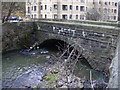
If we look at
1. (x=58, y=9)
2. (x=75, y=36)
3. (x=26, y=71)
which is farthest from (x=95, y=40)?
(x=58, y=9)

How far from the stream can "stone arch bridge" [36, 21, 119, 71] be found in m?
0.88

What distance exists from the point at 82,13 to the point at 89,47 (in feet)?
111

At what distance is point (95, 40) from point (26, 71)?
564cm

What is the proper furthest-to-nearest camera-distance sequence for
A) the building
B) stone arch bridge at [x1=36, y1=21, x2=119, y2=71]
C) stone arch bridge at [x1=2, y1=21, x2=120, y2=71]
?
the building → stone arch bridge at [x1=2, y1=21, x2=120, y2=71] → stone arch bridge at [x1=36, y1=21, x2=119, y2=71]

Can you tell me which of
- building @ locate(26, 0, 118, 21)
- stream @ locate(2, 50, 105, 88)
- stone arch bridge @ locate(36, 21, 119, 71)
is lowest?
stream @ locate(2, 50, 105, 88)

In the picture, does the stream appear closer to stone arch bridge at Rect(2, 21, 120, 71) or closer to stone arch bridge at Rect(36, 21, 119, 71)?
stone arch bridge at Rect(36, 21, 119, 71)

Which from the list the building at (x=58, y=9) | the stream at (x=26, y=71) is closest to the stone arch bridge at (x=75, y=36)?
the stream at (x=26, y=71)

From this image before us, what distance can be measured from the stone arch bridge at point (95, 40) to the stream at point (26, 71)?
2.87 ft

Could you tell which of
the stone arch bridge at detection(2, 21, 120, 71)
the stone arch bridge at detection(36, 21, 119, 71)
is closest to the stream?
the stone arch bridge at detection(36, 21, 119, 71)

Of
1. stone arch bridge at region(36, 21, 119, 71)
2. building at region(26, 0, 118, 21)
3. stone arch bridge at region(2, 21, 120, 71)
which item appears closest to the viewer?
stone arch bridge at region(36, 21, 119, 71)

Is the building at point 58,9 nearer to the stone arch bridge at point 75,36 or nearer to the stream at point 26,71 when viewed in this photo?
the stone arch bridge at point 75,36

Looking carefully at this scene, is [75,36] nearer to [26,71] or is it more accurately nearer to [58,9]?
[26,71]

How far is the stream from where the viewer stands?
10.0 meters

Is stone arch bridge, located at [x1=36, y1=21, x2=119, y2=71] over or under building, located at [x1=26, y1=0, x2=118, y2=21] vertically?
under
